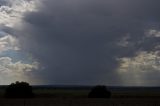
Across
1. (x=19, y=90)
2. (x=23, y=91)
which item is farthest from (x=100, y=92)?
(x=19, y=90)

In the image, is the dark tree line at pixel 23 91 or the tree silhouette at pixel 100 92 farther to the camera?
the tree silhouette at pixel 100 92

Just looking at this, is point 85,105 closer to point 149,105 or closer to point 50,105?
point 50,105

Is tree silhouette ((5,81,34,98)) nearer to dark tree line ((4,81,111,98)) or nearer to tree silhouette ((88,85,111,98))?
dark tree line ((4,81,111,98))

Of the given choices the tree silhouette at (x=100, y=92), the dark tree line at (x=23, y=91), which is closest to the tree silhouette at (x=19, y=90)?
the dark tree line at (x=23, y=91)

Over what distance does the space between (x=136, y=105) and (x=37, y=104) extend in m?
11.4

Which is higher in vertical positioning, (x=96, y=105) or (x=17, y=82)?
(x=17, y=82)

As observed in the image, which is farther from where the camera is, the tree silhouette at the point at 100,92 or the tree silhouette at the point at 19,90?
the tree silhouette at the point at 100,92

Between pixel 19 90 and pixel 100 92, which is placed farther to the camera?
pixel 100 92

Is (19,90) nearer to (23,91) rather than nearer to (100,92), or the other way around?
(23,91)

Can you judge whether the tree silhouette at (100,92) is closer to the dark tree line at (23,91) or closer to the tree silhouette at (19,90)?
the dark tree line at (23,91)

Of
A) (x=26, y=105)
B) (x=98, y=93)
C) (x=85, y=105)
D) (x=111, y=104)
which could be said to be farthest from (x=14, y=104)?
(x=98, y=93)

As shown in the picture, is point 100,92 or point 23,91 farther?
point 100,92

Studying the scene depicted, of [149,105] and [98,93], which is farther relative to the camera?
[98,93]

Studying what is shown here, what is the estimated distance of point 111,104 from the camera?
47375mm
